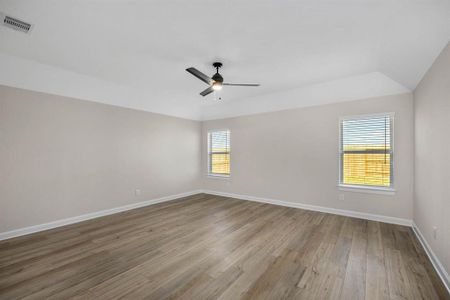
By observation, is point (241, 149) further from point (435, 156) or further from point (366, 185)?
point (435, 156)

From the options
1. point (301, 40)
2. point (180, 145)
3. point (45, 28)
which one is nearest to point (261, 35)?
point (301, 40)

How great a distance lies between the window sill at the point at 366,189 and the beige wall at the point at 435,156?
54 centimetres

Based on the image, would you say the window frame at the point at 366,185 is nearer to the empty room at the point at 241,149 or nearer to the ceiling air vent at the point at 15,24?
the empty room at the point at 241,149

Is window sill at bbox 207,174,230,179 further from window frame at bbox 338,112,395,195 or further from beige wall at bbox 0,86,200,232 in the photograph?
window frame at bbox 338,112,395,195

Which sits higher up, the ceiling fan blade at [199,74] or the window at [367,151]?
the ceiling fan blade at [199,74]

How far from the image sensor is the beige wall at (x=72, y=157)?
9.93 ft

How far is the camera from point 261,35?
2.41 metres

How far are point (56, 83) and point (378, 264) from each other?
5.59m

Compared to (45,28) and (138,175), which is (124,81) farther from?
(138,175)

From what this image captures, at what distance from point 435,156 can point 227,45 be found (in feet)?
9.69

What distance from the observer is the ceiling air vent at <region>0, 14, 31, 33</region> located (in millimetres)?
2104

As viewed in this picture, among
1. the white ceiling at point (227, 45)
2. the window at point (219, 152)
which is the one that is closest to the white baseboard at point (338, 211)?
the window at point (219, 152)

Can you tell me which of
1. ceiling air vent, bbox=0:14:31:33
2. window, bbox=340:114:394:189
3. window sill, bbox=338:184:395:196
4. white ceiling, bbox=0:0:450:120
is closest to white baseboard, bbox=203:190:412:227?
window sill, bbox=338:184:395:196

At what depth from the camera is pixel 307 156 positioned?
176 inches
